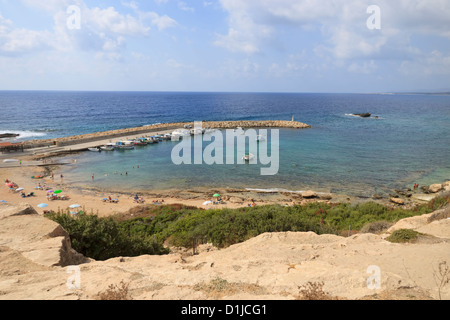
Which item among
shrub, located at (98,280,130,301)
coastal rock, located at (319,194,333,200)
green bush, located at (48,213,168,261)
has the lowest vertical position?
coastal rock, located at (319,194,333,200)

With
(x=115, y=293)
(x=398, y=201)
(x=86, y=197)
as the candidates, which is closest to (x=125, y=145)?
(x=86, y=197)

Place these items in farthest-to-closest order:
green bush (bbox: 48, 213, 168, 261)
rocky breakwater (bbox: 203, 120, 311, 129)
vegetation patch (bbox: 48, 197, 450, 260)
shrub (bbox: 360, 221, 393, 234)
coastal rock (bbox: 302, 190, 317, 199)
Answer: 1. rocky breakwater (bbox: 203, 120, 311, 129)
2. coastal rock (bbox: 302, 190, 317, 199)
3. shrub (bbox: 360, 221, 393, 234)
4. vegetation patch (bbox: 48, 197, 450, 260)
5. green bush (bbox: 48, 213, 168, 261)

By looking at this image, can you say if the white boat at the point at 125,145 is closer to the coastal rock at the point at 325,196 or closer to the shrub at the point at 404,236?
the coastal rock at the point at 325,196

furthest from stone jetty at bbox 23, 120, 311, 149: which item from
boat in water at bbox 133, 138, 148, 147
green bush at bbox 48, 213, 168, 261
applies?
green bush at bbox 48, 213, 168, 261

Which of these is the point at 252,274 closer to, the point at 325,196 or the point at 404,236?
the point at 404,236

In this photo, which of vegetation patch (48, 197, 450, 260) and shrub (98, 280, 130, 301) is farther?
vegetation patch (48, 197, 450, 260)
